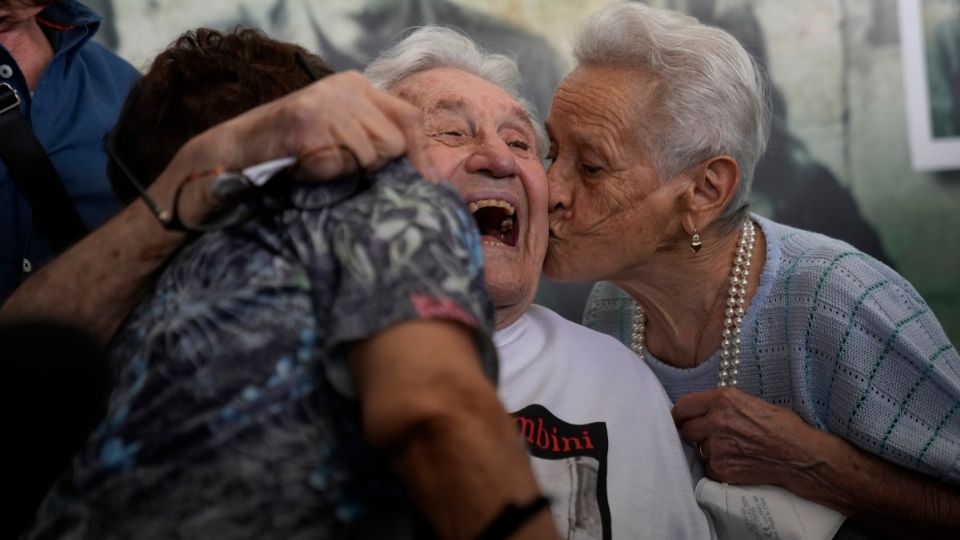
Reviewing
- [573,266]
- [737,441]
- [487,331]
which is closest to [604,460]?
[737,441]

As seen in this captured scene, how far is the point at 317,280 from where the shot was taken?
41.0 inches

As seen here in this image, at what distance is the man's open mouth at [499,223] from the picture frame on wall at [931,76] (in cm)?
180

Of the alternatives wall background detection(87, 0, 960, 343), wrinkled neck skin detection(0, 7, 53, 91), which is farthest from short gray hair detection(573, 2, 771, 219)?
wrinkled neck skin detection(0, 7, 53, 91)

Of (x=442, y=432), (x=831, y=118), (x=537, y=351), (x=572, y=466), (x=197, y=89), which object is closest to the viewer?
(x=442, y=432)

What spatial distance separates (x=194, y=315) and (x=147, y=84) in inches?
15.5

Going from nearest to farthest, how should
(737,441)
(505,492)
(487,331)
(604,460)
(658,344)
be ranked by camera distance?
(505,492)
(487,331)
(604,460)
(737,441)
(658,344)

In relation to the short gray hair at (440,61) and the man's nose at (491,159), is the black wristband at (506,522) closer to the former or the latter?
the man's nose at (491,159)

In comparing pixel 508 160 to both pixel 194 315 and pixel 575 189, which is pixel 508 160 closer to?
pixel 575 189

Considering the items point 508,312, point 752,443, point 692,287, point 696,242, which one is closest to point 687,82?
point 696,242

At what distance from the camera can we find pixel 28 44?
6.90 ft

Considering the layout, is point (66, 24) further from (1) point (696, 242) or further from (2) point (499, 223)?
(1) point (696, 242)

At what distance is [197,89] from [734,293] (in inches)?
52.5

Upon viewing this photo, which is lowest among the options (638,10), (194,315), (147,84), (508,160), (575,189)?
(575,189)

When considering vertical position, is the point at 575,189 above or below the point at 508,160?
below
